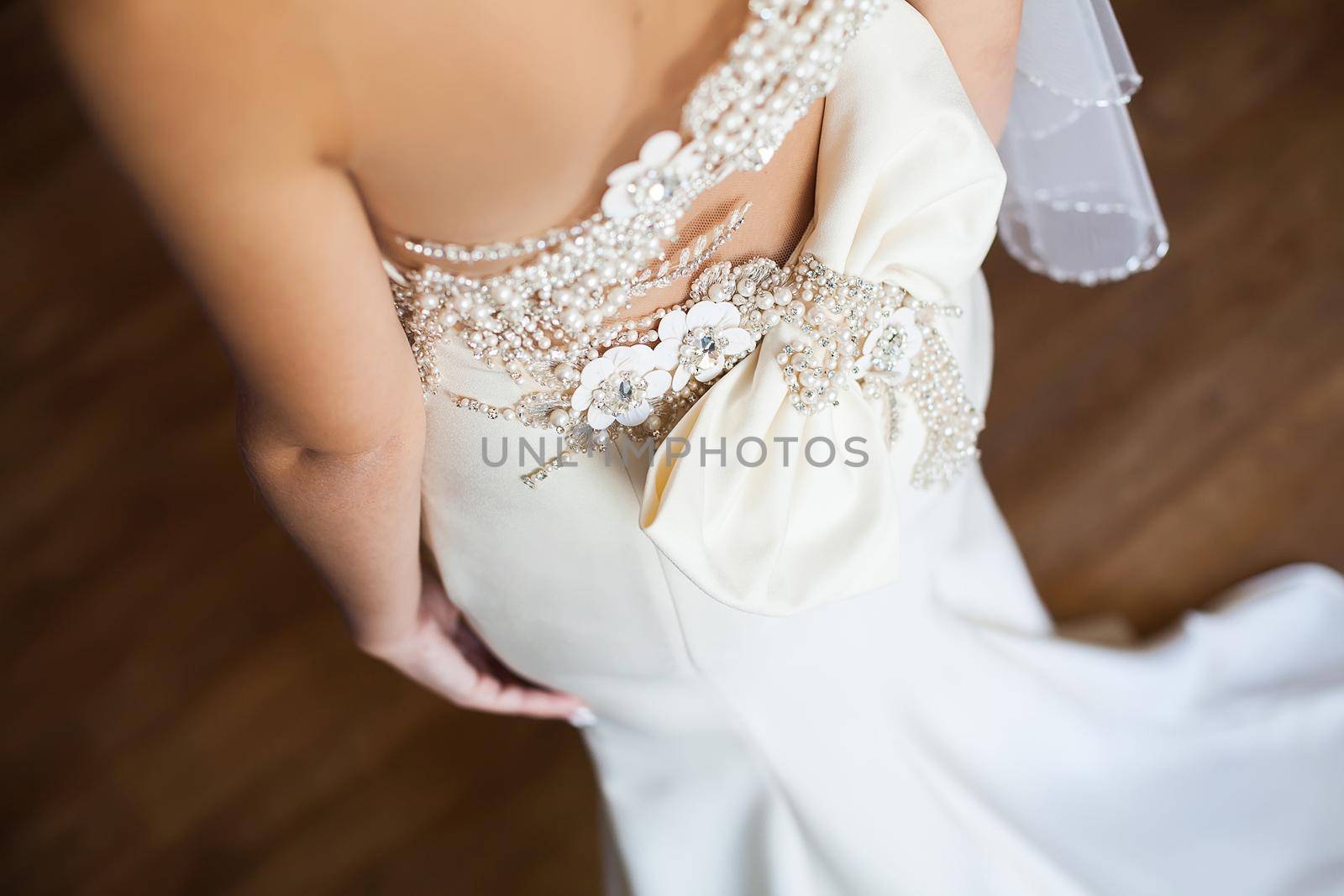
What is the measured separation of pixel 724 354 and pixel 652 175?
0.63ft

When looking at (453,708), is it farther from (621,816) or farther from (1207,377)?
(1207,377)

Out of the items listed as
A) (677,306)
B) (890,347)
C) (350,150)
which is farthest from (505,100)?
Result: (890,347)

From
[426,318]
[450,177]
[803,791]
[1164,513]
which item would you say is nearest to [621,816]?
[803,791]

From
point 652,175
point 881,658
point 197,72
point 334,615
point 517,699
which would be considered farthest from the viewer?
point 334,615

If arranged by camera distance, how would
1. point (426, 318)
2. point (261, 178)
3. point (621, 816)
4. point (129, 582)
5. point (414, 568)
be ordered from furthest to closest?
1. point (129, 582)
2. point (621, 816)
3. point (414, 568)
4. point (426, 318)
5. point (261, 178)

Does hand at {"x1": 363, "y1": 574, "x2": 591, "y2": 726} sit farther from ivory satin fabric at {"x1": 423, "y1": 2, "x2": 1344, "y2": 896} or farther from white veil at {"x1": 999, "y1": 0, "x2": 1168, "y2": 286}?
white veil at {"x1": 999, "y1": 0, "x2": 1168, "y2": 286}

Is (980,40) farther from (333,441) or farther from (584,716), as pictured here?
(584,716)

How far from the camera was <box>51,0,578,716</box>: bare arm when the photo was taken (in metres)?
0.46

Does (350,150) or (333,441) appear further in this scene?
(333,441)

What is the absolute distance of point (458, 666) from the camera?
1.10 meters

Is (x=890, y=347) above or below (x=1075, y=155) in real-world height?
above

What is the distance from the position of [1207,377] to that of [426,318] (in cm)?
152

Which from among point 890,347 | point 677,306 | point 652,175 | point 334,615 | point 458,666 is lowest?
point 334,615

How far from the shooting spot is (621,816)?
116cm
